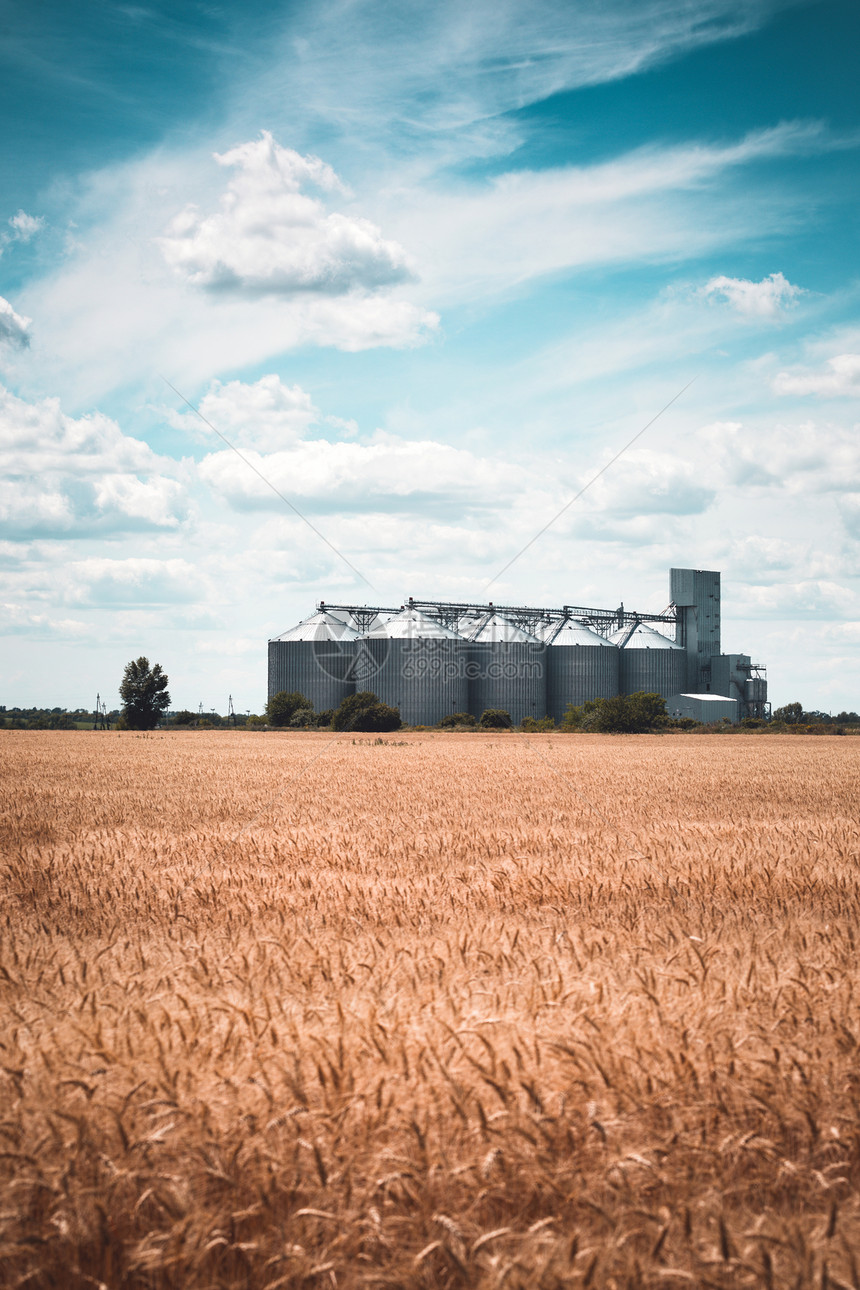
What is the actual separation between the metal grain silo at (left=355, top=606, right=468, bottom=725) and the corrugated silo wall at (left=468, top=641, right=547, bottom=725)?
72.4 inches

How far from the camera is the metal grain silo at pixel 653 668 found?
86625 mm

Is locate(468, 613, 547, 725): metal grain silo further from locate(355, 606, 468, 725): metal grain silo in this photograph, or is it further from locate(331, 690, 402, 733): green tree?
locate(331, 690, 402, 733): green tree

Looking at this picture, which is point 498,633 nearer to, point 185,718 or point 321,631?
point 321,631

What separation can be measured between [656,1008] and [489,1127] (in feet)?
4.30

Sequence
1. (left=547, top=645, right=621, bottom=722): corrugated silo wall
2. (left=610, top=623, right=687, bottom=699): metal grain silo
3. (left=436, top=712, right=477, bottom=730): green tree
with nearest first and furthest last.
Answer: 1. (left=436, top=712, right=477, bottom=730): green tree
2. (left=547, top=645, right=621, bottom=722): corrugated silo wall
3. (left=610, top=623, right=687, bottom=699): metal grain silo

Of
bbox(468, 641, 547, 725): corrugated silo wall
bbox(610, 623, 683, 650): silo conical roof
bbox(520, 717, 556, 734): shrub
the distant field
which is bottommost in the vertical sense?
bbox(520, 717, 556, 734): shrub

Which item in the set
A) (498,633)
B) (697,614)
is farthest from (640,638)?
(498,633)

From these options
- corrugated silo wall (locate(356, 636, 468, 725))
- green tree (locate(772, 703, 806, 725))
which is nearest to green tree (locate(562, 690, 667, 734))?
corrugated silo wall (locate(356, 636, 468, 725))

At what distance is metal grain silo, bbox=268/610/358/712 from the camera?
8412 centimetres

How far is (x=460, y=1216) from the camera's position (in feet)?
8.87

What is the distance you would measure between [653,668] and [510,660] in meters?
15.6

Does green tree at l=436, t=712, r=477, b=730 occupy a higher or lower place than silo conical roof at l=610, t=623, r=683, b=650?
lower

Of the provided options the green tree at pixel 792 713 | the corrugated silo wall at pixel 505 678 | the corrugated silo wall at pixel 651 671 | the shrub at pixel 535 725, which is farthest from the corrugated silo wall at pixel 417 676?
the green tree at pixel 792 713

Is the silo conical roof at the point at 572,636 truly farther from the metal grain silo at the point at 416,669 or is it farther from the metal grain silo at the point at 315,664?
the metal grain silo at the point at 315,664
